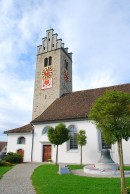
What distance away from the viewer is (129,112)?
31.3ft

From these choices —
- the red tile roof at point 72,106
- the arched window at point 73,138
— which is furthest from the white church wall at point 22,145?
the arched window at point 73,138

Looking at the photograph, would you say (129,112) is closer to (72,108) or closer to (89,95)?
(72,108)

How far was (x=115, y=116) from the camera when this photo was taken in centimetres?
956

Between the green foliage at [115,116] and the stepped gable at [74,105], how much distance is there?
14.9m

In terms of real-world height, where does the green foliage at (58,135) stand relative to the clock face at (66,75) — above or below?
below

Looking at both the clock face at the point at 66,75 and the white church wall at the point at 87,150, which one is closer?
the white church wall at the point at 87,150

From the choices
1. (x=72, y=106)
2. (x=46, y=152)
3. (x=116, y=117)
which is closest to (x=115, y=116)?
(x=116, y=117)

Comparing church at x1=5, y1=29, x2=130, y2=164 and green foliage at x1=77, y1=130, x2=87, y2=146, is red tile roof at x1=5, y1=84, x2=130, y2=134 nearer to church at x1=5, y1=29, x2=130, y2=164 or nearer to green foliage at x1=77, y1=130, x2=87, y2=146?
church at x1=5, y1=29, x2=130, y2=164

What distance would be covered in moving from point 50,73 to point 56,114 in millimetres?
11112

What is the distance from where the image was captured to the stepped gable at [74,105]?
86.3 ft

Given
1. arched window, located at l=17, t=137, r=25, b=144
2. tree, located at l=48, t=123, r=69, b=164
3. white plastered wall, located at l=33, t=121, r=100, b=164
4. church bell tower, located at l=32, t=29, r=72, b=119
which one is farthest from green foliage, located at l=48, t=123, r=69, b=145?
church bell tower, located at l=32, t=29, r=72, b=119

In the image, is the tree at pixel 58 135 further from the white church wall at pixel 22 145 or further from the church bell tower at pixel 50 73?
the church bell tower at pixel 50 73

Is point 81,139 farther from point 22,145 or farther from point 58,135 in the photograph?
point 22,145

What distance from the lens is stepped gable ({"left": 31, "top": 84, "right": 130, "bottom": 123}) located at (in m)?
26.3
